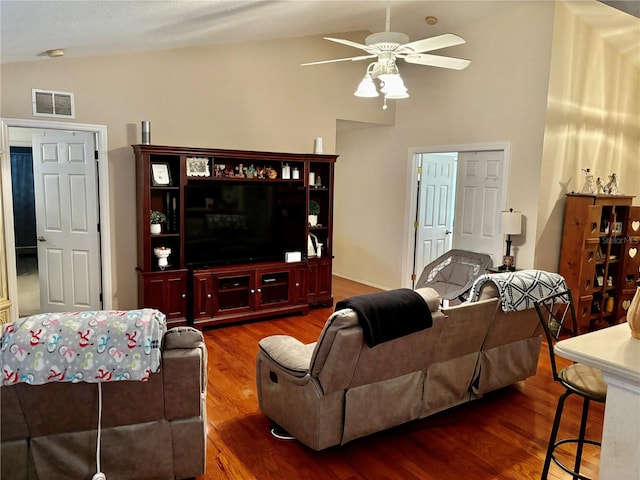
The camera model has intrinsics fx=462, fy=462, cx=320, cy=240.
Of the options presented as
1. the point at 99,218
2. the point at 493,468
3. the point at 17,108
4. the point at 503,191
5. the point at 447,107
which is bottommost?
the point at 493,468

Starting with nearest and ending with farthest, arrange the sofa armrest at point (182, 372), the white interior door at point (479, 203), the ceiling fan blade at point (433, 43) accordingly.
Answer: the sofa armrest at point (182, 372)
the ceiling fan blade at point (433, 43)
the white interior door at point (479, 203)

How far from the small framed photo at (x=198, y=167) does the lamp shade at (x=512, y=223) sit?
321cm

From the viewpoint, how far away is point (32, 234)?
26.2 ft

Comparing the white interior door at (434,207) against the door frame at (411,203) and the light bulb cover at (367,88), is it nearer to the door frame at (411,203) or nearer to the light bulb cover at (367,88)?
the door frame at (411,203)

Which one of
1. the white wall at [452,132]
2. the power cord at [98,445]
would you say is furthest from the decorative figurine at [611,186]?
the power cord at [98,445]

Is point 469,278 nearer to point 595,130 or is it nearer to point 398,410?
point 595,130

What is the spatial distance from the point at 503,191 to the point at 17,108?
4.96m

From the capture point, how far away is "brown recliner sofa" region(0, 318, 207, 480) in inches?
79.2

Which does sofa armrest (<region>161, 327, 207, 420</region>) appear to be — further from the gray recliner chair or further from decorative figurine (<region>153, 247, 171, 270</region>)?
the gray recliner chair

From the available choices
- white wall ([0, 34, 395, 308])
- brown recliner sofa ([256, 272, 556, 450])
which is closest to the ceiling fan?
brown recliner sofa ([256, 272, 556, 450])

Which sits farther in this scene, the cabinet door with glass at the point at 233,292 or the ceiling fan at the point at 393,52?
the cabinet door with glass at the point at 233,292

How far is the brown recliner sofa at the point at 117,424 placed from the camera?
2.01 meters

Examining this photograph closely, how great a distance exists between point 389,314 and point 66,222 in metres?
3.84

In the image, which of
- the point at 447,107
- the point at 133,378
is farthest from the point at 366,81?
the point at 447,107
